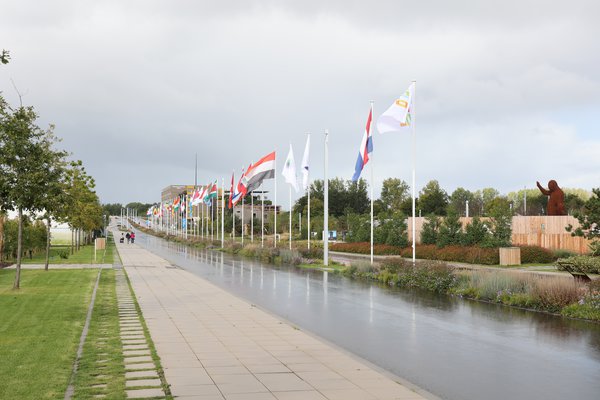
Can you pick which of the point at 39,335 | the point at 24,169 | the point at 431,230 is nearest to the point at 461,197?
the point at 431,230

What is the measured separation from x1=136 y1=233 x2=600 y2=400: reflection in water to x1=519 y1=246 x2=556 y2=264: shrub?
52.8ft

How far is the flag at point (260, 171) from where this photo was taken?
41875 millimetres

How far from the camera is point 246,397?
7109 millimetres

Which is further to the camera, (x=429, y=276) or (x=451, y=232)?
(x=451, y=232)

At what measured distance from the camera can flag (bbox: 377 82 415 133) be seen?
25062 millimetres

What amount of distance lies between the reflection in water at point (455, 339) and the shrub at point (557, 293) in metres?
0.69

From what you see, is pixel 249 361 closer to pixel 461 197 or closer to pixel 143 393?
pixel 143 393

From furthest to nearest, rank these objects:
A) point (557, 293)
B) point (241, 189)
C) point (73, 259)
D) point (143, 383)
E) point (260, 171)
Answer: point (241, 189) < point (260, 171) < point (73, 259) < point (557, 293) < point (143, 383)

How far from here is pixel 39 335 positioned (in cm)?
1102

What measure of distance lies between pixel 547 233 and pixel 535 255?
4660 millimetres

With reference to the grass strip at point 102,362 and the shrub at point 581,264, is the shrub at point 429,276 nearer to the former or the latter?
the shrub at point 581,264

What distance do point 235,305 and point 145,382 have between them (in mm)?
8793

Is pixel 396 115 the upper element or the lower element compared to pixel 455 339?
upper

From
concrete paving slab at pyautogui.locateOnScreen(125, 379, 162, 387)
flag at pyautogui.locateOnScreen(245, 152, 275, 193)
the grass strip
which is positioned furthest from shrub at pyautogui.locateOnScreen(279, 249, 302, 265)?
concrete paving slab at pyautogui.locateOnScreen(125, 379, 162, 387)
